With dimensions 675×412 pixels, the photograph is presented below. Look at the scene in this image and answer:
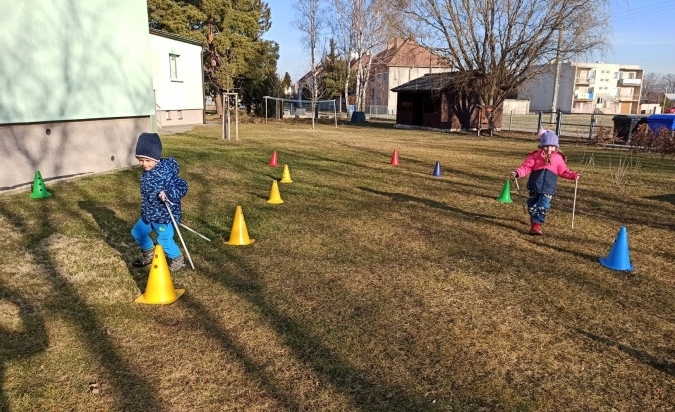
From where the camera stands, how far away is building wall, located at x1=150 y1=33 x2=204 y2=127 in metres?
22.9

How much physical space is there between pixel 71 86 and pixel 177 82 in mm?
16119

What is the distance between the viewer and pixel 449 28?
80.2 feet

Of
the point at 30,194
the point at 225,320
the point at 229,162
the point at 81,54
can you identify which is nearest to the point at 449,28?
the point at 229,162

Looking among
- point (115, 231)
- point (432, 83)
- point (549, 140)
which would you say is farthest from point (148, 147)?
point (432, 83)

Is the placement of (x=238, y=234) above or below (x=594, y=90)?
below

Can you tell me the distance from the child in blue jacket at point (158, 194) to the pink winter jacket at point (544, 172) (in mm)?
4366

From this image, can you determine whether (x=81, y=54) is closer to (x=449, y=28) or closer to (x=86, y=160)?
(x=86, y=160)

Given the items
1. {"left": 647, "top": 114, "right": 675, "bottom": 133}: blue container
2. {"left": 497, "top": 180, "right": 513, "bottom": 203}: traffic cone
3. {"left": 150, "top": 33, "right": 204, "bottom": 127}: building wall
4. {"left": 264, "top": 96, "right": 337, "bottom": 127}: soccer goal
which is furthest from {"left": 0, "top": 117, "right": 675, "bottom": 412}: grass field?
{"left": 264, "top": 96, "right": 337, "bottom": 127}: soccer goal

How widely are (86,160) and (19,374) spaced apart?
7756 millimetres

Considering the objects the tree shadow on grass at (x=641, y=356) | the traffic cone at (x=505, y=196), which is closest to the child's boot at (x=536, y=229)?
the traffic cone at (x=505, y=196)

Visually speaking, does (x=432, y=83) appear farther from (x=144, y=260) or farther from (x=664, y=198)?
(x=144, y=260)

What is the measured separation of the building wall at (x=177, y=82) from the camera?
75.2 feet

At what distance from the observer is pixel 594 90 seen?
94438 millimetres

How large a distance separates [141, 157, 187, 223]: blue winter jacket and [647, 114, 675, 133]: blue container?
18.1 meters
